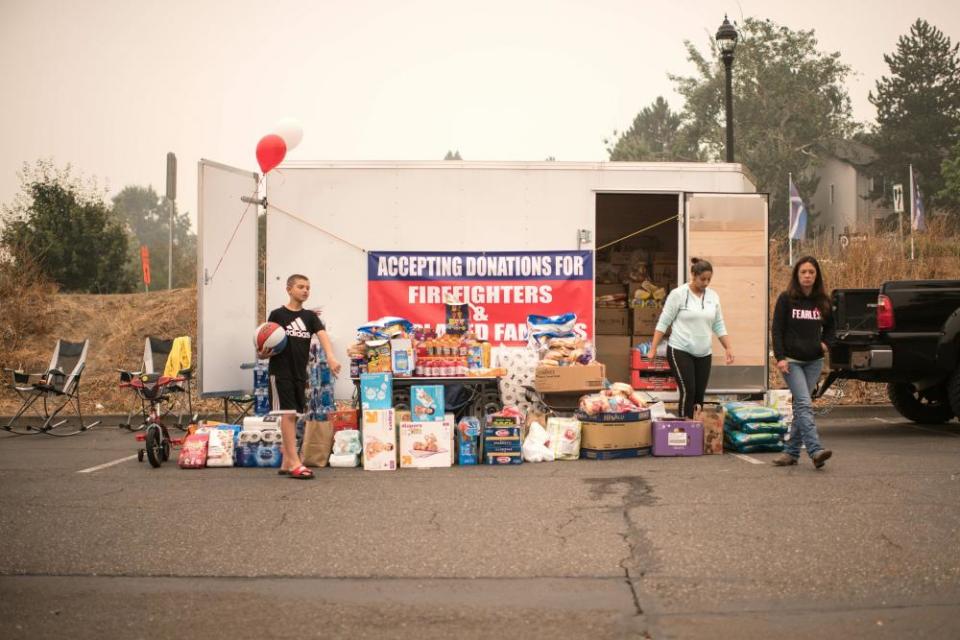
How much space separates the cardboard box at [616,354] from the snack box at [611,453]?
4.04m

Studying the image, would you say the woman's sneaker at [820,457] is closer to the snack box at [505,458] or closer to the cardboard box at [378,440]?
the snack box at [505,458]

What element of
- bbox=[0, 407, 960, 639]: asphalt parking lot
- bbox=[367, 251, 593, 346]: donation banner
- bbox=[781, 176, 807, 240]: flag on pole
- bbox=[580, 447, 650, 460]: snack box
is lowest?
bbox=[0, 407, 960, 639]: asphalt parking lot

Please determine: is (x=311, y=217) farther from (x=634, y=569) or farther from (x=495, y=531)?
(x=634, y=569)

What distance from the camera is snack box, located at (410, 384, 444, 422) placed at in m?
9.41

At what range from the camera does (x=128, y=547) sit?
19.6ft

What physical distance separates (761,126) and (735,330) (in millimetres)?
49354

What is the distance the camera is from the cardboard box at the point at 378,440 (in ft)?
30.2

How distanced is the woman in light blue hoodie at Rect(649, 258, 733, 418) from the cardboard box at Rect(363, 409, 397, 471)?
279 centimetres

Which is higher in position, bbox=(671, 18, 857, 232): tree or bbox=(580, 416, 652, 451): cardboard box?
bbox=(671, 18, 857, 232): tree

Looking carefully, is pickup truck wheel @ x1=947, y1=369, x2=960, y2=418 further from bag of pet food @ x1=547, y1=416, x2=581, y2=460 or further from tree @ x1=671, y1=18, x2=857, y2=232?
tree @ x1=671, y1=18, x2=857, y2=232

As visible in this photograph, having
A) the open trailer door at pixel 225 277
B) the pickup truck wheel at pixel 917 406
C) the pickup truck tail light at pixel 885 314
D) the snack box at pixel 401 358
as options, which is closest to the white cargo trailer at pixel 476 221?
the open trailer door at pixel 225 277

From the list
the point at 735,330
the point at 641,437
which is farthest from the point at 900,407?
the point at 641,437

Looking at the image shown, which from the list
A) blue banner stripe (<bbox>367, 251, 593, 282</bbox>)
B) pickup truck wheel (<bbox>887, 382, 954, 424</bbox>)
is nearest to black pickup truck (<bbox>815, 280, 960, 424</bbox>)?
pickup truck wheel (<bbox>887, 382, 954, 424</bbox>)

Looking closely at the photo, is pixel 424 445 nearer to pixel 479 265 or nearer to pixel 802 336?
pixel 479 265
